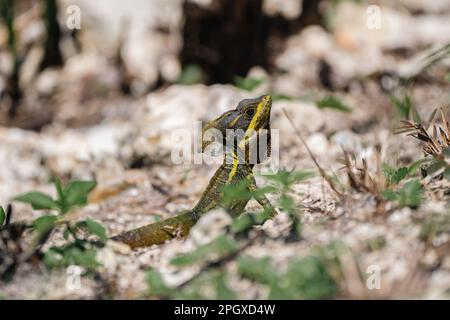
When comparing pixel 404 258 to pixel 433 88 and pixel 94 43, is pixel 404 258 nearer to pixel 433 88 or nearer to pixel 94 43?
pixel 433 88

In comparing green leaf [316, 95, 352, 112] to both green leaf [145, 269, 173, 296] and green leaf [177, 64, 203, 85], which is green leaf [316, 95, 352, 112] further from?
green leaf [145, 269, 173, 296]

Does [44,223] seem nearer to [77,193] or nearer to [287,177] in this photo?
[77,193]

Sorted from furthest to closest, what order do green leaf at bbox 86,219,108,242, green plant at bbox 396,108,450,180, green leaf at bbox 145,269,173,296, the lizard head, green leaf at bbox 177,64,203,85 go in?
green leaf at bbox 177,64,203,85, the lizard head, green plant at bbox 396,108,450,180, green leaf at bbox 86,219,108,242, green leaf at bbox 145,269,173,296

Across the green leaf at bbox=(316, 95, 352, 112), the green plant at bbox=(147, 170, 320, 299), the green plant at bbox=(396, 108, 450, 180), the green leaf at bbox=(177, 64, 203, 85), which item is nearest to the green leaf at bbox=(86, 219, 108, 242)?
the green plant at bbox=(147, 170, 320, 299)

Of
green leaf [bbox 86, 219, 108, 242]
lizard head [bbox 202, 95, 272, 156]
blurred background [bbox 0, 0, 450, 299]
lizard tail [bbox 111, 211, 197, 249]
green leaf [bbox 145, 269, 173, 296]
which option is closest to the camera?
green leaf [bbox 145, 269, 173, 296]

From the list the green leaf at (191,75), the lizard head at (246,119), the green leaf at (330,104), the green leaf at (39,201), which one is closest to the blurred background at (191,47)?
the green leaf at (191,75)

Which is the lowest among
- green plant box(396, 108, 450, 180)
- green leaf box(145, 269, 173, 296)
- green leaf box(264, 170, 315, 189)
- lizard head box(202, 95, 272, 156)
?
green leaf box(145, 269, 173, 296)

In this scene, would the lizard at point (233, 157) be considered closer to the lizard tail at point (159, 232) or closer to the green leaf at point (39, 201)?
the lizard tail at point (159, 232)
